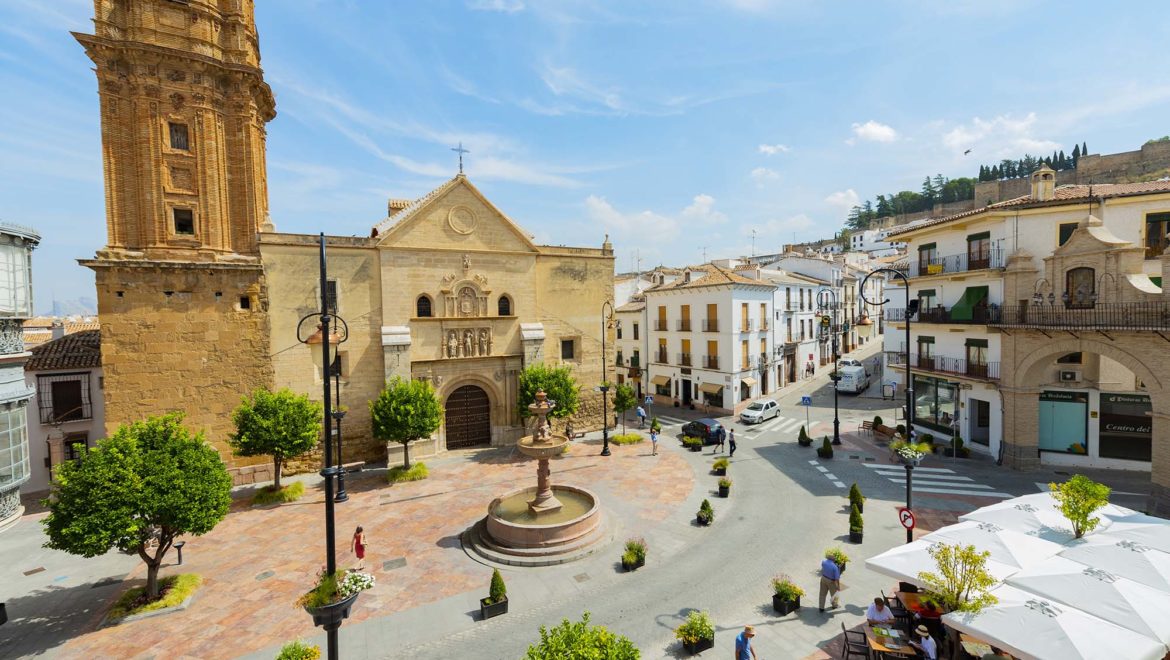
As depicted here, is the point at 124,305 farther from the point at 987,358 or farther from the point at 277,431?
the point at 987,358

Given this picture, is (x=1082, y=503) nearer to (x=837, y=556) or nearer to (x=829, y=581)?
(x=837, y=556)

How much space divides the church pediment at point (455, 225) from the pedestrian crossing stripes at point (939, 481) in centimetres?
2117

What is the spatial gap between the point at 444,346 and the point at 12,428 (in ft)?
50.8

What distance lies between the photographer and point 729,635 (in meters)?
10.3

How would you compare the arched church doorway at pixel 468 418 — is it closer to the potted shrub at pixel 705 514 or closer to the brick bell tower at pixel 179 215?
the brick bell tower at pixel 179 215

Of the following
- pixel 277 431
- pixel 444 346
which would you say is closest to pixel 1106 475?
pixel 444 346

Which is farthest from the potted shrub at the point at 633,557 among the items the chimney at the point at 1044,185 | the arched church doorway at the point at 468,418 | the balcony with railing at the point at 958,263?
the chimney at the point at 1044,185

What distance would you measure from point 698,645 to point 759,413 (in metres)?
22.1

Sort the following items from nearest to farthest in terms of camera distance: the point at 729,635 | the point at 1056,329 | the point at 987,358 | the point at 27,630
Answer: the point at 729,635 < the point at 27,630 < the point at 1056,329 < the point at 987,358

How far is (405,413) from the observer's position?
819 inches

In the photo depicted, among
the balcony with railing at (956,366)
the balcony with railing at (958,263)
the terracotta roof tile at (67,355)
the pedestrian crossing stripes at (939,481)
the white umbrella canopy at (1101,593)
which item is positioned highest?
the balcony with railing at (958,263)

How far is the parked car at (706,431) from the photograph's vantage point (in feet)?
84.3

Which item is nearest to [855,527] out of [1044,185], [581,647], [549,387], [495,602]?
[495,602]

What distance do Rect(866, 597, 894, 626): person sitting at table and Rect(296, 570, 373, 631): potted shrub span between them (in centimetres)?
970
